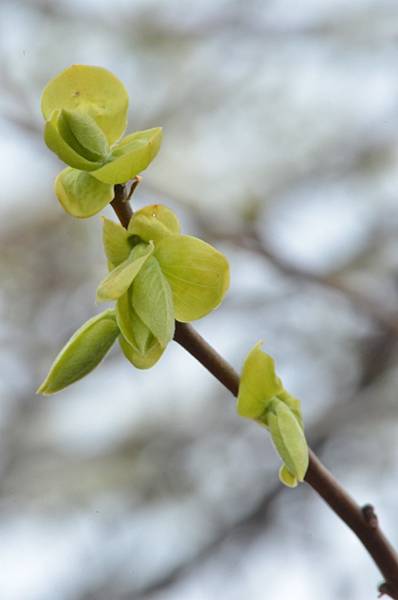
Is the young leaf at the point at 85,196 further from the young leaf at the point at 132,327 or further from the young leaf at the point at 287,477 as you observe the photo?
the young leaf at the point at 287,477

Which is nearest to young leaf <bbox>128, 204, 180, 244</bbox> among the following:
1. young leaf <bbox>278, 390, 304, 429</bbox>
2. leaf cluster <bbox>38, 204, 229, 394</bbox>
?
leaf cluster <bbox>38, 204, 229, 394</bbox>

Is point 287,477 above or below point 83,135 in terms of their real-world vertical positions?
below

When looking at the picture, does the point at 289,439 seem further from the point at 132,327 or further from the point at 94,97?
the point at 94,97

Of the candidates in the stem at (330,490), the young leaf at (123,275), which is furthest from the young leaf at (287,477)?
the young leaf at (123,275)

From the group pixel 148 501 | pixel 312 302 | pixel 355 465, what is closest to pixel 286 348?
pixel 312 302

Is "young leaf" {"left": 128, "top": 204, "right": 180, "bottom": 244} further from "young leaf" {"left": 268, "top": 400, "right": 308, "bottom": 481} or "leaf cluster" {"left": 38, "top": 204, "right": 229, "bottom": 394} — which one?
"young leaf" {"left": 268, "top": 400, "right": 308, "bottom": 481}

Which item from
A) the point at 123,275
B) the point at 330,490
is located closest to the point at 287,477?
the point at 330,490
